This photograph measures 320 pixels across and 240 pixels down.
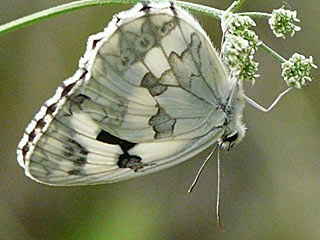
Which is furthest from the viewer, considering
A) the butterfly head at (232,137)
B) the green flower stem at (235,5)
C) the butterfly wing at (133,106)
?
Answer: the butterfly head at (232,137)

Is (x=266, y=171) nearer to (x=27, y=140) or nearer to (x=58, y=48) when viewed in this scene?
(x=58, y=48)

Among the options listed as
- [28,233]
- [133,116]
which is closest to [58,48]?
[28,233]

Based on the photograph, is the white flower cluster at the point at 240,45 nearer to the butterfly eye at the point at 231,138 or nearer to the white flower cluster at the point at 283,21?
the white flower cluster at the point at 283,21

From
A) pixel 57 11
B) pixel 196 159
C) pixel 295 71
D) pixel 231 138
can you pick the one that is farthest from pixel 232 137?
pixel 196 159

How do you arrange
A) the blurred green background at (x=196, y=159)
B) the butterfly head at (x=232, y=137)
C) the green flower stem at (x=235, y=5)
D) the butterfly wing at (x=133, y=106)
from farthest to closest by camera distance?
the blurred green background at (x=196, y=159)
the butterfly head at (x=232, y=137)
the green flower stem at (x=235, y=5)
the butterfly wing at (x=133, y=106)

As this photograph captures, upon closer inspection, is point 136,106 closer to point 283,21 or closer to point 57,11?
point 57,11

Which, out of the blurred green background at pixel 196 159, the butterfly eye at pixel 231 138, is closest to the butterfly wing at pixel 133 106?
the butterfly eye at pixel 231 138
